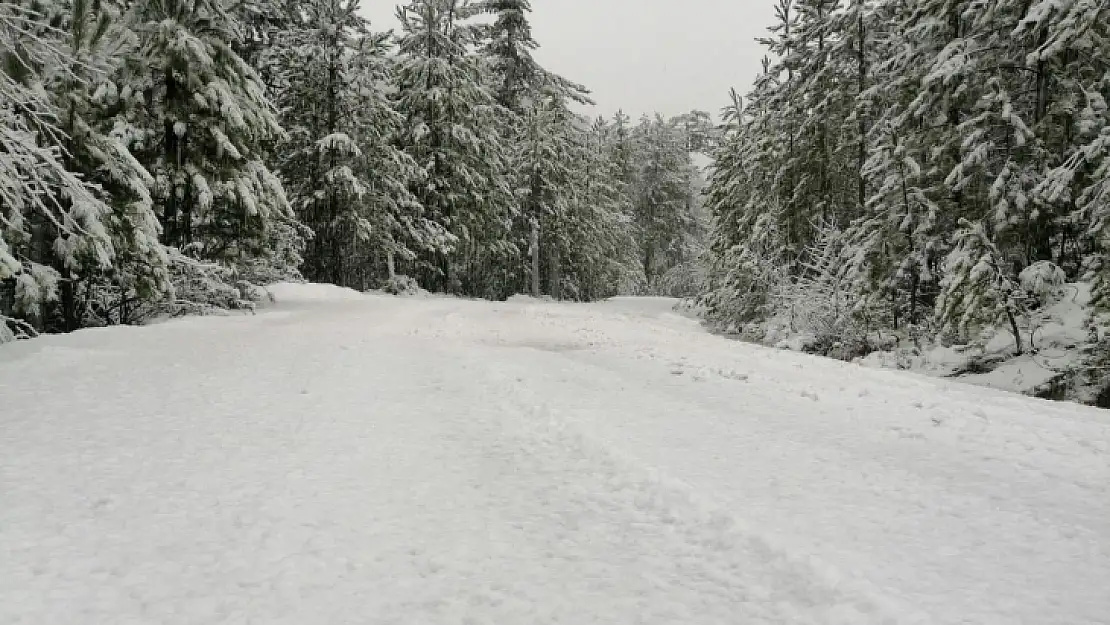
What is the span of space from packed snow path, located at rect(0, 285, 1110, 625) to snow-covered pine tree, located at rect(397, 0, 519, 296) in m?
23.9

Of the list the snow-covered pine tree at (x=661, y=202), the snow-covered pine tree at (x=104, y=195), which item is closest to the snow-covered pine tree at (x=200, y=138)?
the snow-covered pine tree at (x=104, y=195)

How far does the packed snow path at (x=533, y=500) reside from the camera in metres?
2.53

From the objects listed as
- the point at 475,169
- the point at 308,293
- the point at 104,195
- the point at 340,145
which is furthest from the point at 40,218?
the point at 475,169

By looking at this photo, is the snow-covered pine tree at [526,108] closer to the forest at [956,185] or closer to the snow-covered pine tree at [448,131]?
the snow-covered pine tree at [448,131]

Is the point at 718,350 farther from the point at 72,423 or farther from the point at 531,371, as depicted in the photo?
the point at 72,423

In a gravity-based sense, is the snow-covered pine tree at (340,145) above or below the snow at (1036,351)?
above

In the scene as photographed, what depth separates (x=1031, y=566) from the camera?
2783 millimetres

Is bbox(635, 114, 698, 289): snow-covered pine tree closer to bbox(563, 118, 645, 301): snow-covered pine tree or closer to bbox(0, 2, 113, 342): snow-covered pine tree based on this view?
bbox(563, 118, 645, 301): snow-covered pine tree

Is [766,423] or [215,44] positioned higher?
[215,44]

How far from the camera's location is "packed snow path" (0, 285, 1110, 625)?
8.30 ft

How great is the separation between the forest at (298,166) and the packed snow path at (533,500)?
9.48ft

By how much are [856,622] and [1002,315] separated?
9.79 m

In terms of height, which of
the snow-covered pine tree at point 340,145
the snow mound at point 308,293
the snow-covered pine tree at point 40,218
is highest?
the snow-covered pine tree at point 340,145

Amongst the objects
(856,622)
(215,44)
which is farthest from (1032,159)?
(215,44)
